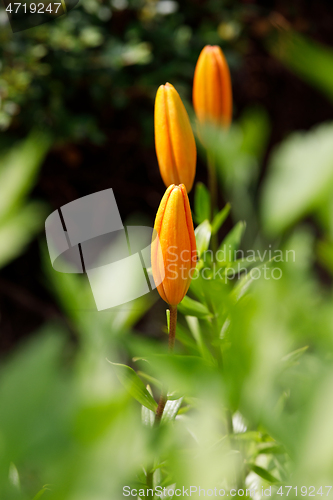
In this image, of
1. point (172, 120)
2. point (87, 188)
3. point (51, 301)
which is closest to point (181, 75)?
point (87, 188)

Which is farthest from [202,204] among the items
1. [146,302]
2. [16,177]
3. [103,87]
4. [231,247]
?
[103,87]

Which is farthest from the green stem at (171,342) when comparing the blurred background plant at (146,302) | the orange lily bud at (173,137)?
the orange lily bud at (173,137)

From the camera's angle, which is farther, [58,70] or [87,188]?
[87,188]

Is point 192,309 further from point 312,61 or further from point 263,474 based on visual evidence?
point 312,61

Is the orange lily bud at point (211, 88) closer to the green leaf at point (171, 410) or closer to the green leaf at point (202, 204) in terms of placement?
the green leaf at point (202, 204)

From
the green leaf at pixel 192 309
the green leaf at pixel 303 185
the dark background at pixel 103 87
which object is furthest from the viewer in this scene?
the dark background at pixel 103 87

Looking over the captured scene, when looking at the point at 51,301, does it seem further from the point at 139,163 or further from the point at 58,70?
the point at 58,70
